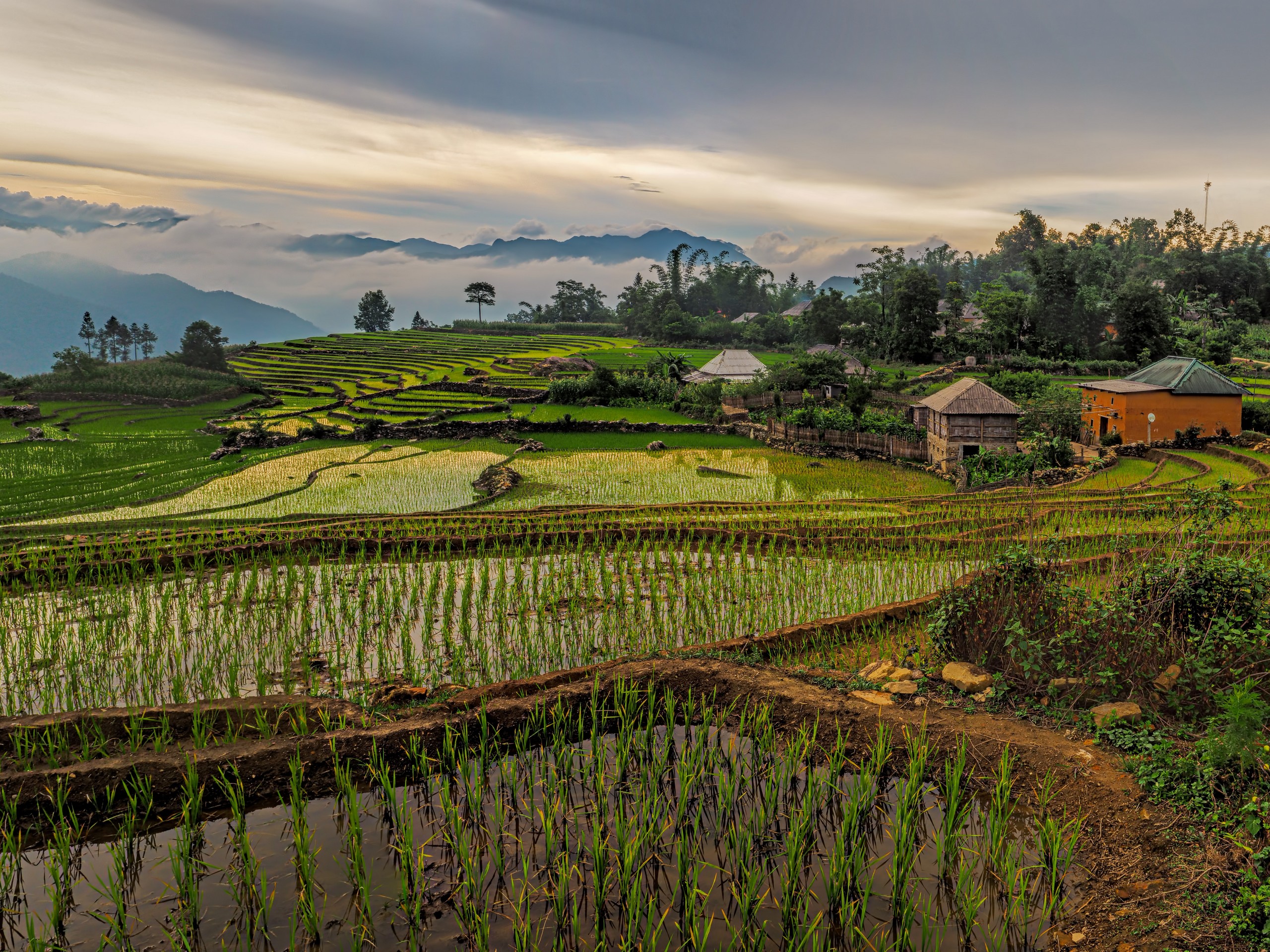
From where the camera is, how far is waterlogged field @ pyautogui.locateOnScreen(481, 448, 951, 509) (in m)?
18.1

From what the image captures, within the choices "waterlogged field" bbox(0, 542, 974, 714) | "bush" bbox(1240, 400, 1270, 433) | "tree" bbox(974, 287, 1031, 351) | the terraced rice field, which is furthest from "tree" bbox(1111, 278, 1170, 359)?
"waterlogged field" bbox(0, 542, 974, 714)

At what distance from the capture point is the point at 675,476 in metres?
21.1

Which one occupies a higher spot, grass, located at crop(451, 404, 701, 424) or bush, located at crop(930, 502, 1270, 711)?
grass, located at crop(451, 404, 701, 424)

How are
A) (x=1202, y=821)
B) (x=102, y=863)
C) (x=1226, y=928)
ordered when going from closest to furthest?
(x=1226, y=928)
(x=1202, y=821)
(x=102, y=863)

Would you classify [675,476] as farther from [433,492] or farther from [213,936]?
[213,936]

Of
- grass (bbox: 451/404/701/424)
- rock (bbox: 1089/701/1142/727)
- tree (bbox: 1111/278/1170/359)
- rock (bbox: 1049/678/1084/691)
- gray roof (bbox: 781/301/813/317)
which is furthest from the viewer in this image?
gray roof (bbox: 781/301/813/317)

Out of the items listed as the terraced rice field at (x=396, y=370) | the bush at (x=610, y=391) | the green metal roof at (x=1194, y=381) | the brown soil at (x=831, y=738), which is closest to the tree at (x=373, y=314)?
the terraced rice field at (x=396, y=370)

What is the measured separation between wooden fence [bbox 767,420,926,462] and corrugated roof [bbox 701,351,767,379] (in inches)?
546

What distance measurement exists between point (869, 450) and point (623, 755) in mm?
21410

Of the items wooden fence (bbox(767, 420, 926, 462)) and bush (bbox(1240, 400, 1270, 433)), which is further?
bush (bbox(1240, 400, 1270, 433))

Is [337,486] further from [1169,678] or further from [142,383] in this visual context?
[142,383]

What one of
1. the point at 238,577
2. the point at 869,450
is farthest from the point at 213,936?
the point at 869,450

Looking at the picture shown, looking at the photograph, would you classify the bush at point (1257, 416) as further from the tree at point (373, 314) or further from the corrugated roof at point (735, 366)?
the tree at point (373, 314)

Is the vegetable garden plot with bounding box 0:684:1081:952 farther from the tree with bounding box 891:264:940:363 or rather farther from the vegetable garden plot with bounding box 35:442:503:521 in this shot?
the tree with bounding box 891:264:940:363
